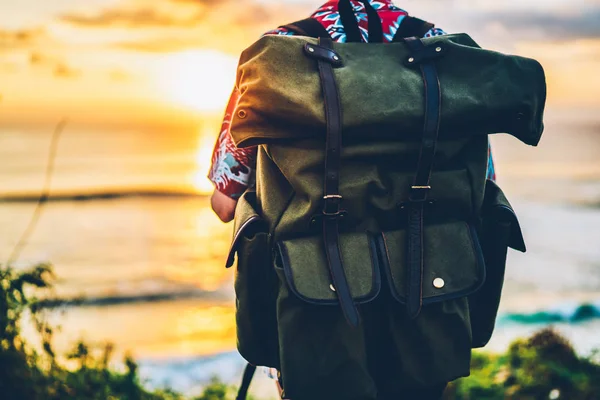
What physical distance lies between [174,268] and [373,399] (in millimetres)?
9701

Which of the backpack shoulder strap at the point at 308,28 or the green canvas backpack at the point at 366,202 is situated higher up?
the backpack shoulder strap at the point at 308,28

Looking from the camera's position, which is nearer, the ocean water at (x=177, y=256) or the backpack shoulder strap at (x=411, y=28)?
the backpack shoulder strap at (x=411, y=28)

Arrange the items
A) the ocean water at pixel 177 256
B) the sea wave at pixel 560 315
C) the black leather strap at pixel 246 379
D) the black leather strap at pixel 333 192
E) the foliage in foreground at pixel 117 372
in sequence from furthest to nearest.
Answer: the sea wave at pixel 560 315
the ocean water at pixel 177 256
the foliage in foreground at pixel 117 372
the black leather strap at pixel 246 379
the black leather strap at pixel 333 192

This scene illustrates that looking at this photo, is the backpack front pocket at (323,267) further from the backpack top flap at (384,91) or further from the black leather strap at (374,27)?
the black leather strap at (374,27)

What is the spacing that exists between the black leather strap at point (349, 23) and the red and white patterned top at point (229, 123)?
15 millimetres

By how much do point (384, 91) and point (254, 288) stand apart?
63 centimetres

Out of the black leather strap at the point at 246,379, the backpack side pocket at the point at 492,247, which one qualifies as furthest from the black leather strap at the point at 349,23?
the black leather strap at the point at 246,379

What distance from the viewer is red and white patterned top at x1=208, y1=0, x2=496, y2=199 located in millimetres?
1823

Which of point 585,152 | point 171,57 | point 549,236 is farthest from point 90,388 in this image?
point 585,152

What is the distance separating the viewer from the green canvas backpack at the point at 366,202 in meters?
1.57

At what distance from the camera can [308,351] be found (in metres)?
1.59

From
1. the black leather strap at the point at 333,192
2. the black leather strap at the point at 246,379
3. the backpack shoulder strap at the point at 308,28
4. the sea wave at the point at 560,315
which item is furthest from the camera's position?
the sea wave at the point at 560,315

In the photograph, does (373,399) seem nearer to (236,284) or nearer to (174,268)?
(236,284)

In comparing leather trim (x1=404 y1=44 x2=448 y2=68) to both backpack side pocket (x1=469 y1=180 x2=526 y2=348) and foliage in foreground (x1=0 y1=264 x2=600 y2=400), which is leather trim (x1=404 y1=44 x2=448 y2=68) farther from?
foliage in foreground (x1=0 y1=264 x2=600 y2=400)
